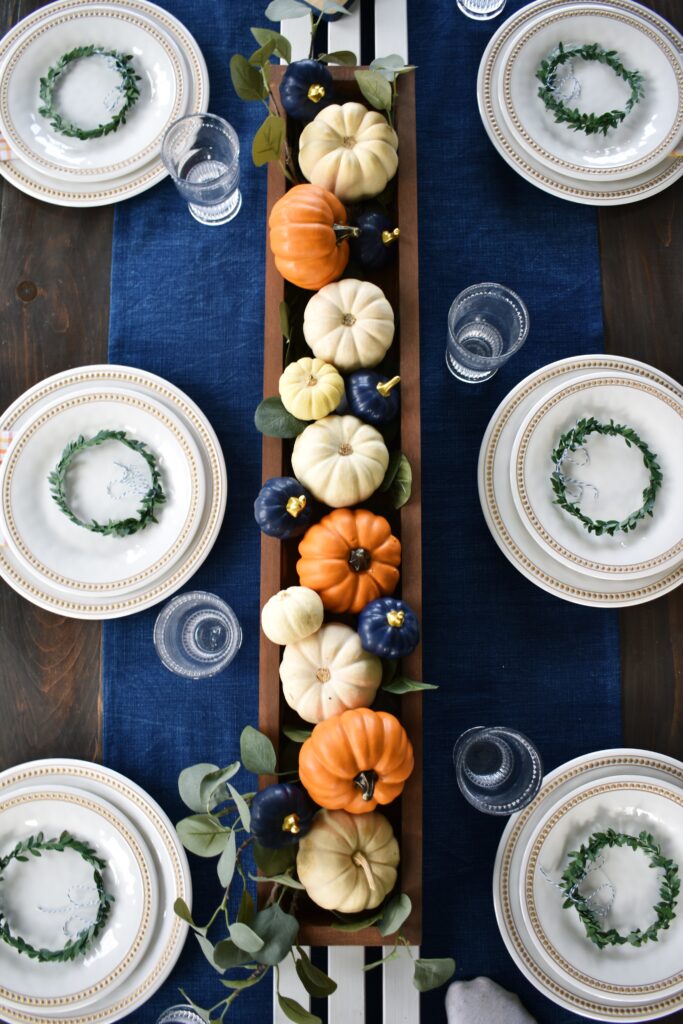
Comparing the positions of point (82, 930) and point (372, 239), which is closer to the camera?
point (372, 239)

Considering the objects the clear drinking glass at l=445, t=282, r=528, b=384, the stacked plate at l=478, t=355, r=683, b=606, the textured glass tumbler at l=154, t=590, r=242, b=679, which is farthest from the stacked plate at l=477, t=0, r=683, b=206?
the textured glass tumbler at l=154, t=590, r=242, b=679

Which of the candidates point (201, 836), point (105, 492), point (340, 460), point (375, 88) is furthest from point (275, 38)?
point (201, 836)

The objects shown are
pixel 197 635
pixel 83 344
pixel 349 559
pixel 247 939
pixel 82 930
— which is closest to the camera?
pixel 247 939

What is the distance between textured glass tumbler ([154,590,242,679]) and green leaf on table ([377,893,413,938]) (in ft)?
1.70

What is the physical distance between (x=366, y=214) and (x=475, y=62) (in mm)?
593

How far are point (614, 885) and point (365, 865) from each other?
0.57m

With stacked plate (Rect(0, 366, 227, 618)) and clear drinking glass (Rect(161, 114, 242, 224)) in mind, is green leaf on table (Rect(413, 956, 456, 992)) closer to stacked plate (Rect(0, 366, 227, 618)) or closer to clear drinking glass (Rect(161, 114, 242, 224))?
stacked plate (Rect(0, 366, 227, 618))

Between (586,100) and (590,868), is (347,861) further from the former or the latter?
(586,100)

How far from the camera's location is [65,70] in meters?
1.57

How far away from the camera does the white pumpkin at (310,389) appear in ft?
3.90

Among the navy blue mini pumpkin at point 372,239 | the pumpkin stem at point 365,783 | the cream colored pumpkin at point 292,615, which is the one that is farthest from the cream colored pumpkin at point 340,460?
the pumpkin stem at point 365,783

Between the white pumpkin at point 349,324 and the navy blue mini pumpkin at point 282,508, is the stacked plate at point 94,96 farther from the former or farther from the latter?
the navy blue mini pumpkin at point 282,508

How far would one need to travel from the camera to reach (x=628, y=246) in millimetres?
1592

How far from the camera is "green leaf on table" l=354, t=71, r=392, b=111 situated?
126 cm
